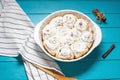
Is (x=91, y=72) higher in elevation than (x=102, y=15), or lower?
lower

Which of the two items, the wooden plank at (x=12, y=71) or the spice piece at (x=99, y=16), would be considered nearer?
the wooden plank at (x=12, y=71)

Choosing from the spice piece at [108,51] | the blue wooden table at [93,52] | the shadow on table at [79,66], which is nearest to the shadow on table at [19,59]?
the blue wooden table at [93,52]

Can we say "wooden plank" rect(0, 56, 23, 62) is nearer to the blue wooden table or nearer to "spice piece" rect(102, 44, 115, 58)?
the blue wooden table

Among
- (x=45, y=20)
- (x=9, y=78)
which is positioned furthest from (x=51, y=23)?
(x=9, y=78)

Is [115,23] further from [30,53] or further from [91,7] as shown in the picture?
[30,53]

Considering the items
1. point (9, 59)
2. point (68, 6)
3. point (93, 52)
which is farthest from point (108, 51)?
point (9, 59)

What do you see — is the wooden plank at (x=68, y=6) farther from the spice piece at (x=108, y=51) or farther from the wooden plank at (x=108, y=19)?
the spice piece at (x=108, y=51)

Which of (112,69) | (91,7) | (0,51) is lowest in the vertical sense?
(112,69)

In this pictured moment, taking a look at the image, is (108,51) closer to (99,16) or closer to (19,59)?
(99,16)
